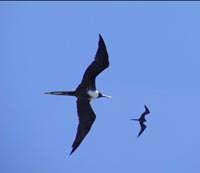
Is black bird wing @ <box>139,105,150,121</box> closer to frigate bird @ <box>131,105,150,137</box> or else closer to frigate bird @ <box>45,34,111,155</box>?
frigate bird @ <box>131,105,150,137</box>

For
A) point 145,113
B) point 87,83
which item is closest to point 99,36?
point 87,83

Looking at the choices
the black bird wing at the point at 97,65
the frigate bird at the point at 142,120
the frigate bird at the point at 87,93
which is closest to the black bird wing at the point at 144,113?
the frigate bird at the point at 142,120

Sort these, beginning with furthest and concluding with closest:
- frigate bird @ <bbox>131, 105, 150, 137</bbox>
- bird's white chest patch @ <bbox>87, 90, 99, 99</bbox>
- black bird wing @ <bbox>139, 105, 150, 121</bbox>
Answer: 1. frigate bird @ <bbox>131, 105, 150, 137</bbox>
2. black bird wing @ <bbox>139, 105, 150, 121</bbox>
3. bird's white chest patch @ <bbox>87, 90, 99, 99</bbox>

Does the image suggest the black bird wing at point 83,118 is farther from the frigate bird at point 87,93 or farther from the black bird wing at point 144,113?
the black bird wing at point 144,113

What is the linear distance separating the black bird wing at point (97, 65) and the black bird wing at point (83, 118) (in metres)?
1.10

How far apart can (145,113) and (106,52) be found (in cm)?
1254

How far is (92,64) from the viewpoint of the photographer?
16797 millimetres

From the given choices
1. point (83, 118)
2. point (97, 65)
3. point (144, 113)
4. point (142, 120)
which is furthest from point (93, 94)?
point (142, 120)

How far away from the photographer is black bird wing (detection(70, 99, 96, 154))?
1850cm

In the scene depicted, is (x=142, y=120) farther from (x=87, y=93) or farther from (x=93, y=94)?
(x=87, y=93)

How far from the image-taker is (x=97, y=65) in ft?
55.4

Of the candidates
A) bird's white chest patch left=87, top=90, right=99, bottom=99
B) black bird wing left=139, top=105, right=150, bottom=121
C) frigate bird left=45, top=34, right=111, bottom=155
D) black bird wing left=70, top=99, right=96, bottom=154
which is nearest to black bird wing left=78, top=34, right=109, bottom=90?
frigate bird left=45, top=34, right=111, bottom=155

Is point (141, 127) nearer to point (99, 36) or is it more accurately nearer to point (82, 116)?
point (82, 116)

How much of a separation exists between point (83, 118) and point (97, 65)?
2.84 m
